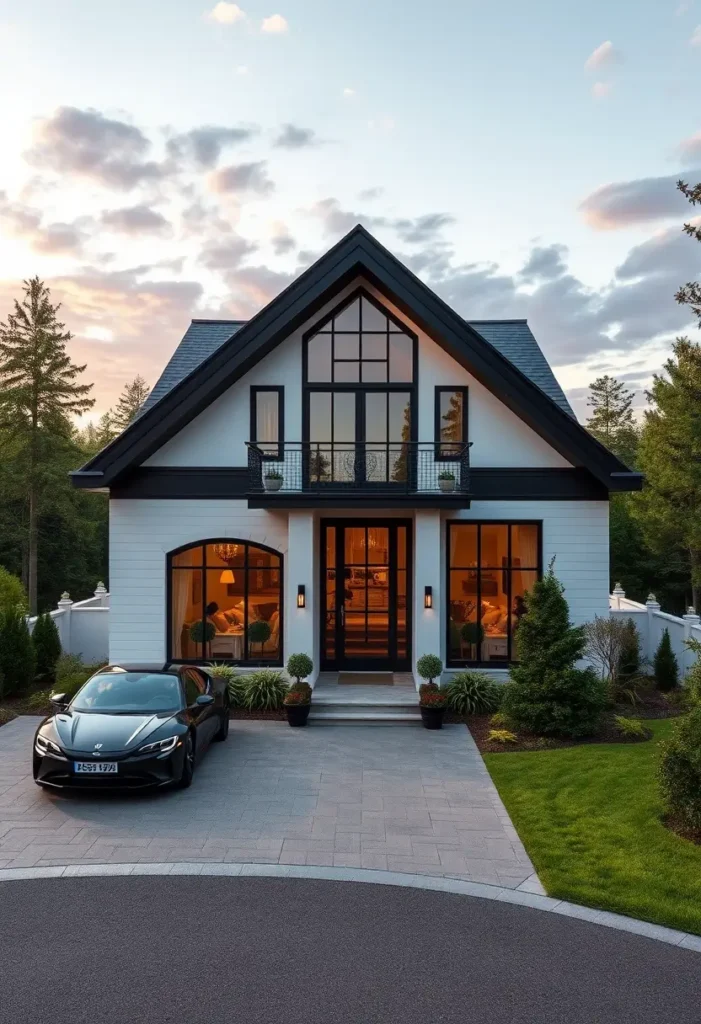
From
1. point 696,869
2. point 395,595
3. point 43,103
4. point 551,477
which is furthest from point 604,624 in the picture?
point 43,103

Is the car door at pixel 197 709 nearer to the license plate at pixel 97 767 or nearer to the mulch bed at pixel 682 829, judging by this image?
the license plate at pixel 97 767

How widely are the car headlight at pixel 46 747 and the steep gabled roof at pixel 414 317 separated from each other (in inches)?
241

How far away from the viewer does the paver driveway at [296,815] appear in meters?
6.62

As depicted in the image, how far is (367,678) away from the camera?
550 inches

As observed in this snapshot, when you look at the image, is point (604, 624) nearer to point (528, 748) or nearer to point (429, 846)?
point (528, 748)

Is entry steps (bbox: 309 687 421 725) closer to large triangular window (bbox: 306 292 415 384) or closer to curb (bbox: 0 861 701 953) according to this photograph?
curb (bbox: 0 861 701 953)

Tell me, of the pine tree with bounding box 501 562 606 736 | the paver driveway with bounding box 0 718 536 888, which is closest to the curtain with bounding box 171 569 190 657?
the paver driveway with bounding box 0 718 536 888

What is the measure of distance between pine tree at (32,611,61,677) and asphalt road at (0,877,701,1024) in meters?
9.63

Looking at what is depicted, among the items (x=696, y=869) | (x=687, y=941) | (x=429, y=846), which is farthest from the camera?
(x=429, y=846)

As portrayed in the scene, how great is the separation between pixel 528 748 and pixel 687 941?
519cm

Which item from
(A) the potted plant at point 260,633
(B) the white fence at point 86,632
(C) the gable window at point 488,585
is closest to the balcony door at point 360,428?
(C) the gable window at point 488,585

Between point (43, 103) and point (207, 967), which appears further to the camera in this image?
point (43, 103)

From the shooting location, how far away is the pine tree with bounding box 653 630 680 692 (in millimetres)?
13938

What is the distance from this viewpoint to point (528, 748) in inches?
406
